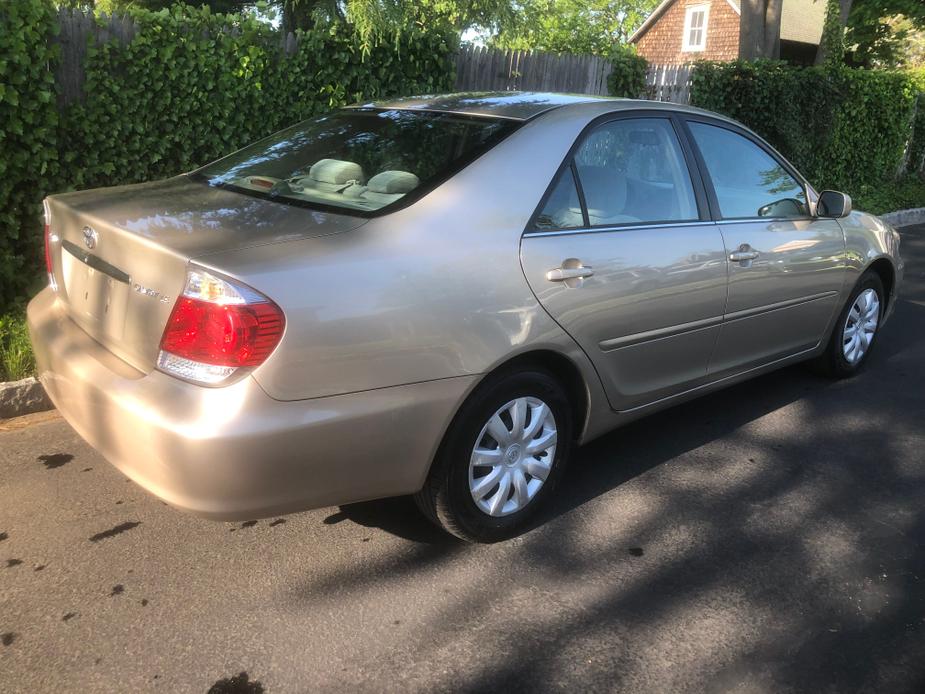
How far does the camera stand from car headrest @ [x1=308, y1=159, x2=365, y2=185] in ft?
10.7

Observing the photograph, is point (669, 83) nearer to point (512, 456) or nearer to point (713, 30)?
point (512, 456)

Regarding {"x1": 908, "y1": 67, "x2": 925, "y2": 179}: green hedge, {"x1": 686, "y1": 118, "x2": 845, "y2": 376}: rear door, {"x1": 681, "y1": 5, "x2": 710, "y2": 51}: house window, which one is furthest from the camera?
{"x1": 681, "y1": 5, "x2": 710, "y2": 51}: house window

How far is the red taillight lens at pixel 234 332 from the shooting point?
7.72ft

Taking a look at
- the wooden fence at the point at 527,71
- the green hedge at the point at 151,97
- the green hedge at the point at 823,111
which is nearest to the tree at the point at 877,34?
the green hedge at the point at 823,111

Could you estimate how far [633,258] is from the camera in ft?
11.0

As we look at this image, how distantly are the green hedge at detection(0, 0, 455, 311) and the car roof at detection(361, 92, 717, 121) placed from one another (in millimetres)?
2280

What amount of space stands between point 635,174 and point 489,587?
1.85 metres

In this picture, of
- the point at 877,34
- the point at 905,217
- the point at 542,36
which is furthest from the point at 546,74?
the point at 877,34

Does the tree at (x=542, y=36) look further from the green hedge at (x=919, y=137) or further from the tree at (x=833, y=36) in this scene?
the green hedge at (x=919, y=137)

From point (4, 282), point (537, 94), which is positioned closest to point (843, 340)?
point (537, 94)

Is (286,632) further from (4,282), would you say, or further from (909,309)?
(909,309)

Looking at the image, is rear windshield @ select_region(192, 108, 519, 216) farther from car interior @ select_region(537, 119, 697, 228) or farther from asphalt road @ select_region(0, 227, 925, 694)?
asphalt road @ select_region(0, 227, 925, 694)

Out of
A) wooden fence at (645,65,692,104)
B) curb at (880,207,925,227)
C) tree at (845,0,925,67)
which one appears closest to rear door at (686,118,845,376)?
wooden fence at (645,65,692,104)

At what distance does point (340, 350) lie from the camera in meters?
2.47
